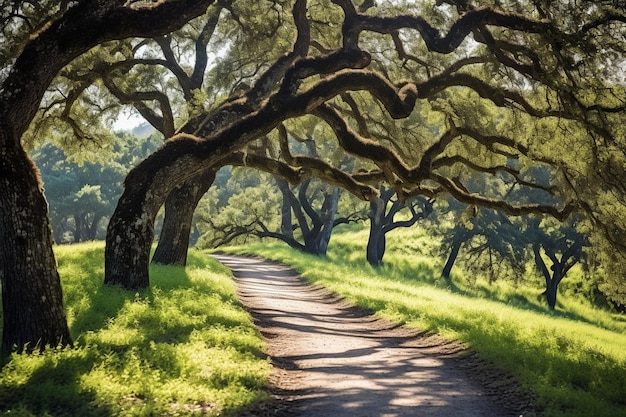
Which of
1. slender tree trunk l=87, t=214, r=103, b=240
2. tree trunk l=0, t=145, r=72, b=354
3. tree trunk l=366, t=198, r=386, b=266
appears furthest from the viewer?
slender tree trunk l=87, t=214, r=103, b=240

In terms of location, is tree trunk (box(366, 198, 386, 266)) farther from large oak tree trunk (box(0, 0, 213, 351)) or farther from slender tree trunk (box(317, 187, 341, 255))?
large oak tree trunk (box(0, 0, 213, 351))

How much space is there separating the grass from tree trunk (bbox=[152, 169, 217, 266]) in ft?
13.7

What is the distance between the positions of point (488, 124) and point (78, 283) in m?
13.5

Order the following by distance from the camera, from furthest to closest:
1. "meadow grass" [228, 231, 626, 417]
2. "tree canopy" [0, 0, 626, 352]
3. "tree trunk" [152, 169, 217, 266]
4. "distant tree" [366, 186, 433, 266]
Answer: "distant tree" [366, 186, 433, 266] < "tree trunk" [152, 169, 217, 266] < "tree canopy" [0, 0, 626, 352] < "meadow grass" [228, 231, 626, 417]

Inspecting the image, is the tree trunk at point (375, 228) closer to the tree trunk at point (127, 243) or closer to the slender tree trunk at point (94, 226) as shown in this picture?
the tree trunk at point (127, 243)

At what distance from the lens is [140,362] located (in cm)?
711

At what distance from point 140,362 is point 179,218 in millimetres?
9026

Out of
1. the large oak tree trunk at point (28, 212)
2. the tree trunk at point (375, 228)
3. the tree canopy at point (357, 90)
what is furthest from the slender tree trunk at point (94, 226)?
the large oak tree trunk at point (28, 212)

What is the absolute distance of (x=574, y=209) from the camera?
1463 centimetres

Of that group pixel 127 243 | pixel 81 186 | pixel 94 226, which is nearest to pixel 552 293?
pixel 127 243

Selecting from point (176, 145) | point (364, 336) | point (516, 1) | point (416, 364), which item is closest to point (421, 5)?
point (516, 1)

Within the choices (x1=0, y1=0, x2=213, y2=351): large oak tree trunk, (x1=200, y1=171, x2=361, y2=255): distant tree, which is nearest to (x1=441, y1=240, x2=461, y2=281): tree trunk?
(x1=200, y1=171, x2=361, y2=255): distant tree

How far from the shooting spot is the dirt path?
6.60 metres

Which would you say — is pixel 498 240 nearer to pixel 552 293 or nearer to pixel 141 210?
pixel 552 293
